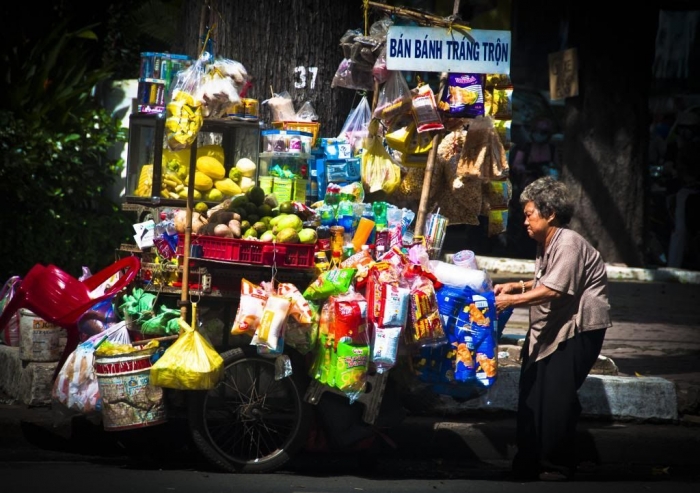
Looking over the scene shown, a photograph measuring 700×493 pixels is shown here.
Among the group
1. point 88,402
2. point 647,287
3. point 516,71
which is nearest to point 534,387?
point 88,402

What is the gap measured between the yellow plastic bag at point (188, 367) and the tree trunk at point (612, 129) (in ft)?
26.9

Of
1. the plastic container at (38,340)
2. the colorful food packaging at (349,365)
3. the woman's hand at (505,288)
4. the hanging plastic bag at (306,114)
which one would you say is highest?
the hanging plastic bag at (306,114)

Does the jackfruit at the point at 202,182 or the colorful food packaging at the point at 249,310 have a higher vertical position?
the jackfruit at the point at 202,182

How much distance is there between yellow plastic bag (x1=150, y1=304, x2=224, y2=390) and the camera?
199 inches

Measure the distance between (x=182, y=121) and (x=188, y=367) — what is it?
1.25 metres

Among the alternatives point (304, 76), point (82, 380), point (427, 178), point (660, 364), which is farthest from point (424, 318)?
point (660, 364)

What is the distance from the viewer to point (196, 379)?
506 centimetres

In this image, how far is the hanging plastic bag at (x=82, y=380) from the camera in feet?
17.6

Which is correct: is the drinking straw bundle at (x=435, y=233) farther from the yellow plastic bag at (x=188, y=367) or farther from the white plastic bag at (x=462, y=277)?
the yellow plastic bag at (x=188, y=367)

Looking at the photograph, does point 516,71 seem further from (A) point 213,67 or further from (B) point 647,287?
(A) point 213,67

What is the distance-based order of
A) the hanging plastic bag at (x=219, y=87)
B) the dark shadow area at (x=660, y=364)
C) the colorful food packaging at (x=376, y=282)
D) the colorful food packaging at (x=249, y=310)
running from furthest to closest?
the dark shadow area at (x=660, y=364)
the hanging plastic bag at (x=219, y=87)
the colorful food packaging at (x=376, y=282)
the colorful food packaging at (x=249, y=310)

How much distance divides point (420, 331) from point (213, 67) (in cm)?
179

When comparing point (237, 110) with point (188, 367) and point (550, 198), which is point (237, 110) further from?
point (550, 198)

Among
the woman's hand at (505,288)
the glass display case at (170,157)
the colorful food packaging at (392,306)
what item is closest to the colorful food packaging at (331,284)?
the colorful food packaging at (392,306)
